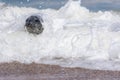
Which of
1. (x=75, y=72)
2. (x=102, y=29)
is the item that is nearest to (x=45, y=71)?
(x=75, y=72)

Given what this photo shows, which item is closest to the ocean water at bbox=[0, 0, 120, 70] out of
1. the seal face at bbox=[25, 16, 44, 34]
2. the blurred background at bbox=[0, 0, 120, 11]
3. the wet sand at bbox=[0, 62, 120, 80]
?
the seal face at bbox=[25, 16, 44, 34]

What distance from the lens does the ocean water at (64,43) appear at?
12.0 meters

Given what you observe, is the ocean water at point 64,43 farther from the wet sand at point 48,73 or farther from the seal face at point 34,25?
the wet sand at point 48,73

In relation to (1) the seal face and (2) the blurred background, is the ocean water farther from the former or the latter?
(2) the blurred background

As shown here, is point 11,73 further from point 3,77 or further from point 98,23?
point 98,23

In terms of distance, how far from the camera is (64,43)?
13.0 m

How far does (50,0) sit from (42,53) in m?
7.48

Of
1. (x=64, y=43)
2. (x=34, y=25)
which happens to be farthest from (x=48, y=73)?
(x=34, y=25)

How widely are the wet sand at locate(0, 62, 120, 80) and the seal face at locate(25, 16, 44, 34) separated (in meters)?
2.00

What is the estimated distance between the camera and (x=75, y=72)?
10.6 metres

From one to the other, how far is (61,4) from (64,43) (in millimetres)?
6060

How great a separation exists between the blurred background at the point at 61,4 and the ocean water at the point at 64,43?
3.75m

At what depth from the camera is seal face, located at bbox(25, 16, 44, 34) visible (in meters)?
13.2

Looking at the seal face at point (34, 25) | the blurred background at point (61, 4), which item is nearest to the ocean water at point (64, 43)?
the seal face at point (34, 25)
